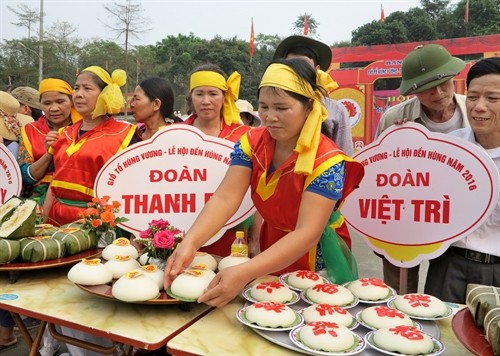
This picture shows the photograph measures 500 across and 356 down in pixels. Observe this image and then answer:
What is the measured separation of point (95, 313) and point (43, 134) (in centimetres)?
173

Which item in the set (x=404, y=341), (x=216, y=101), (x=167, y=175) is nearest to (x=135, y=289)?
(x=404, y=341)

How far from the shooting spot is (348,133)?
2.57 meters

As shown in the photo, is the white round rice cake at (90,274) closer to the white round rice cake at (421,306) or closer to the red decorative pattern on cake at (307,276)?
the red decorative pattern on cake at (307,276)

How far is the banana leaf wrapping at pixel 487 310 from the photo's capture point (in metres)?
1.07

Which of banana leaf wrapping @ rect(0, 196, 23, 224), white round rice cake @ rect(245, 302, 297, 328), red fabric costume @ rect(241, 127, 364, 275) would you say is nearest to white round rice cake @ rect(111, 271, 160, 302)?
white round rice cake @ rect(245, 302, 297, 328)

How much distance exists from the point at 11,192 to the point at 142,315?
5.02ft

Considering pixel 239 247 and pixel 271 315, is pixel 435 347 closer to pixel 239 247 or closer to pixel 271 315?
Result: pixel 271 315

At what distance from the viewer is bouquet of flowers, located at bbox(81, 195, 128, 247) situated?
1.95 metres

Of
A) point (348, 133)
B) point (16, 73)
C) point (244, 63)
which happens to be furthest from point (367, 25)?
point (348, 133)

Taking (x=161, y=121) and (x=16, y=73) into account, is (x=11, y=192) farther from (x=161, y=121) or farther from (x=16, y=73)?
(x=16, y=73)

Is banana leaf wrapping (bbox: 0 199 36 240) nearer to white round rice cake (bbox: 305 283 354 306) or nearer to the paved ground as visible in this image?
white round rice cake (bbox: 305 283 354 306)

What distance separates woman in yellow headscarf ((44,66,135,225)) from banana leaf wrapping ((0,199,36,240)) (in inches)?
14.9

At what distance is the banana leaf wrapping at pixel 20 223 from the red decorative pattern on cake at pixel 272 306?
1.05 meters

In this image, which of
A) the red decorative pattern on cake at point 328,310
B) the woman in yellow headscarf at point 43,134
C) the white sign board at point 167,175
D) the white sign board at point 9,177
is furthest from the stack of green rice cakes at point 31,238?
the red decorative pattern on cake at point 328,310
